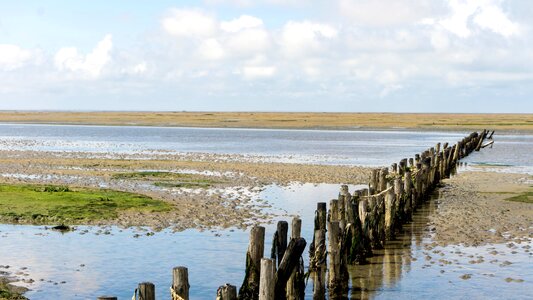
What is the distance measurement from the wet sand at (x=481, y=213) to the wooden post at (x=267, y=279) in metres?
8.73

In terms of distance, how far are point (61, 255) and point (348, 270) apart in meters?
6.40

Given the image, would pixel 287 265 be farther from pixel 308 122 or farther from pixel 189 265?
pixel 308 122

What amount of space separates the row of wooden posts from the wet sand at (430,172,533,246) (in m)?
1.25

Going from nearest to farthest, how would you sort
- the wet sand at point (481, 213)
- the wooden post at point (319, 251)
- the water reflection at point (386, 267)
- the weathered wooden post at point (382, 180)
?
1. the wooden post at point (319, 251)
2. the water reflection at point (386, 267)
3. the wet sand at point (481, 213)
4. the weathered wooden post at point (382, 180)

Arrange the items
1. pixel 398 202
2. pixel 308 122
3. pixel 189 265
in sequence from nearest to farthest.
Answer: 1. pixel 189 265
2. pixel 398 202
3. pixel 308 122

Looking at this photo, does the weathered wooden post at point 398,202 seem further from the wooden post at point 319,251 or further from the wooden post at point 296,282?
the wooden post at point 296,282

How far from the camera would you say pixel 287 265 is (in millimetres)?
10281

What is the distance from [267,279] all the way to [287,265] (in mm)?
1099

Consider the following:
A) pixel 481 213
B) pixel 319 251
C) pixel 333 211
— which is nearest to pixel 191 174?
pixel 481 213

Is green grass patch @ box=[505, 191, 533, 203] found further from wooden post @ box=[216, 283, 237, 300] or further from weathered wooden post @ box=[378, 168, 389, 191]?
wooden post @ box=[216, 283, 237, 300]

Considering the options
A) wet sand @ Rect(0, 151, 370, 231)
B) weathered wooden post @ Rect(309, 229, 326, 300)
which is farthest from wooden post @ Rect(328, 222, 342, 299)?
wet sand @ Rect(0, 151, 370, 231)

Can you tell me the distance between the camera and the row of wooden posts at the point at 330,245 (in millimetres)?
9266

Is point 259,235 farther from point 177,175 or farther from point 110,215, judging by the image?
point 177,175

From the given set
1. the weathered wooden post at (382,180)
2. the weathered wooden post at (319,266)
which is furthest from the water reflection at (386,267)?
the weathered wooden post at (382,180)
